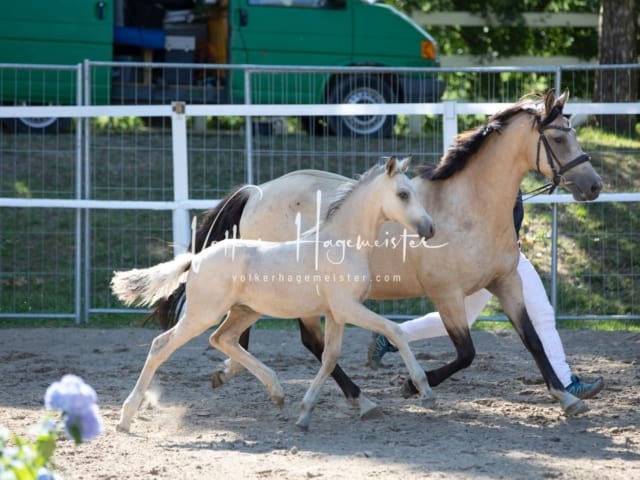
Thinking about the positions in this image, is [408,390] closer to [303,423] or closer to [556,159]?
[303,423]

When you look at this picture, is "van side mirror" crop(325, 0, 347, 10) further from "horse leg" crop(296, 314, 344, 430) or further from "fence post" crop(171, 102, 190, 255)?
"horse leg" crop(296, 314, 344, 430)

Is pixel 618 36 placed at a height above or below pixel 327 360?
above

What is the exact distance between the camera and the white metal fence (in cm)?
856

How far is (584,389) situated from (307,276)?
72.0 inches

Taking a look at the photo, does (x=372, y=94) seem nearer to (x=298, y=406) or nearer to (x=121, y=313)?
(x=121, y=313)

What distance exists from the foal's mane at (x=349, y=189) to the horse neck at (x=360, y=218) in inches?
0.9

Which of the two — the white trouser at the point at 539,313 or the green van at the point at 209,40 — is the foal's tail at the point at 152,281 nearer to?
the white trouser at the point at 539,313

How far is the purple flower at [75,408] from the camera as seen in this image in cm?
319

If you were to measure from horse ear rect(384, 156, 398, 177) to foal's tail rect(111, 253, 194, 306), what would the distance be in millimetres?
1149

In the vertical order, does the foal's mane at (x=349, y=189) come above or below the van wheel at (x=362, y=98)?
below

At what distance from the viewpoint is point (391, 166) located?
5336mm

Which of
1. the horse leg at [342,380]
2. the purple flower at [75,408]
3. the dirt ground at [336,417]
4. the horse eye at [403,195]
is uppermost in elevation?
the horse eye at [403,195]

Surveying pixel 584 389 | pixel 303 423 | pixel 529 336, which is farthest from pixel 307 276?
pixel 584 389

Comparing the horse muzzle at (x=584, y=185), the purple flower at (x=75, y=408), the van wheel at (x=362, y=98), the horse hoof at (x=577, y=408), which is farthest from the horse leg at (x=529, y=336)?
the van wheel at (x=362, y=98)
